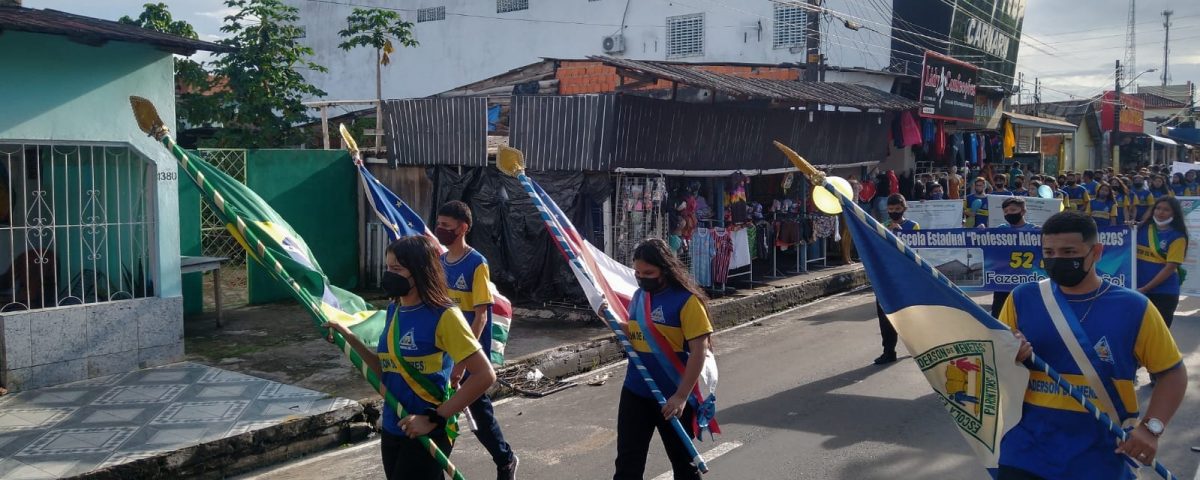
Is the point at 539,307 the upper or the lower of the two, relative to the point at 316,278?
lower

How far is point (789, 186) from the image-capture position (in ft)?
51.1

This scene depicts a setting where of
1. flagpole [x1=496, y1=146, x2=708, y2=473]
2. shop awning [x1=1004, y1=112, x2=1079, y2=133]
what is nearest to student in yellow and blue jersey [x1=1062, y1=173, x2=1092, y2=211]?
shop awning [x1=1004, y1=112, x2=1079, y2=133]

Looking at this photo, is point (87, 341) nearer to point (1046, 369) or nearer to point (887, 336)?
point (887, 336)

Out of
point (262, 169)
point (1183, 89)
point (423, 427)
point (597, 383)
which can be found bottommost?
point (597, 383)

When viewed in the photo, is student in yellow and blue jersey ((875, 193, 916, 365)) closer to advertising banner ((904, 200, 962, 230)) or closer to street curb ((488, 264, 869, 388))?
street curb ((488, 264, 869, 388))

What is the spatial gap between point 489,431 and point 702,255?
7789 millimetres

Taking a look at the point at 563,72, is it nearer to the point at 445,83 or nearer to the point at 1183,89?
the point at 445,83

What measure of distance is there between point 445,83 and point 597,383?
82.0ft

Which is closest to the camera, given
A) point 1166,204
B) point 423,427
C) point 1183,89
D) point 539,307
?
point 423,427

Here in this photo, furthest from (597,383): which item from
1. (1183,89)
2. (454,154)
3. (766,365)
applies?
(1183,89)

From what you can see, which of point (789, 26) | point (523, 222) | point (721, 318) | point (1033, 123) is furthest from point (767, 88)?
point (1033, 123)

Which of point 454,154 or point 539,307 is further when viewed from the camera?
point 454,154

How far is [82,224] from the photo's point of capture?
8438 millimetres

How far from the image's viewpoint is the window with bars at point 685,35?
29.8m
